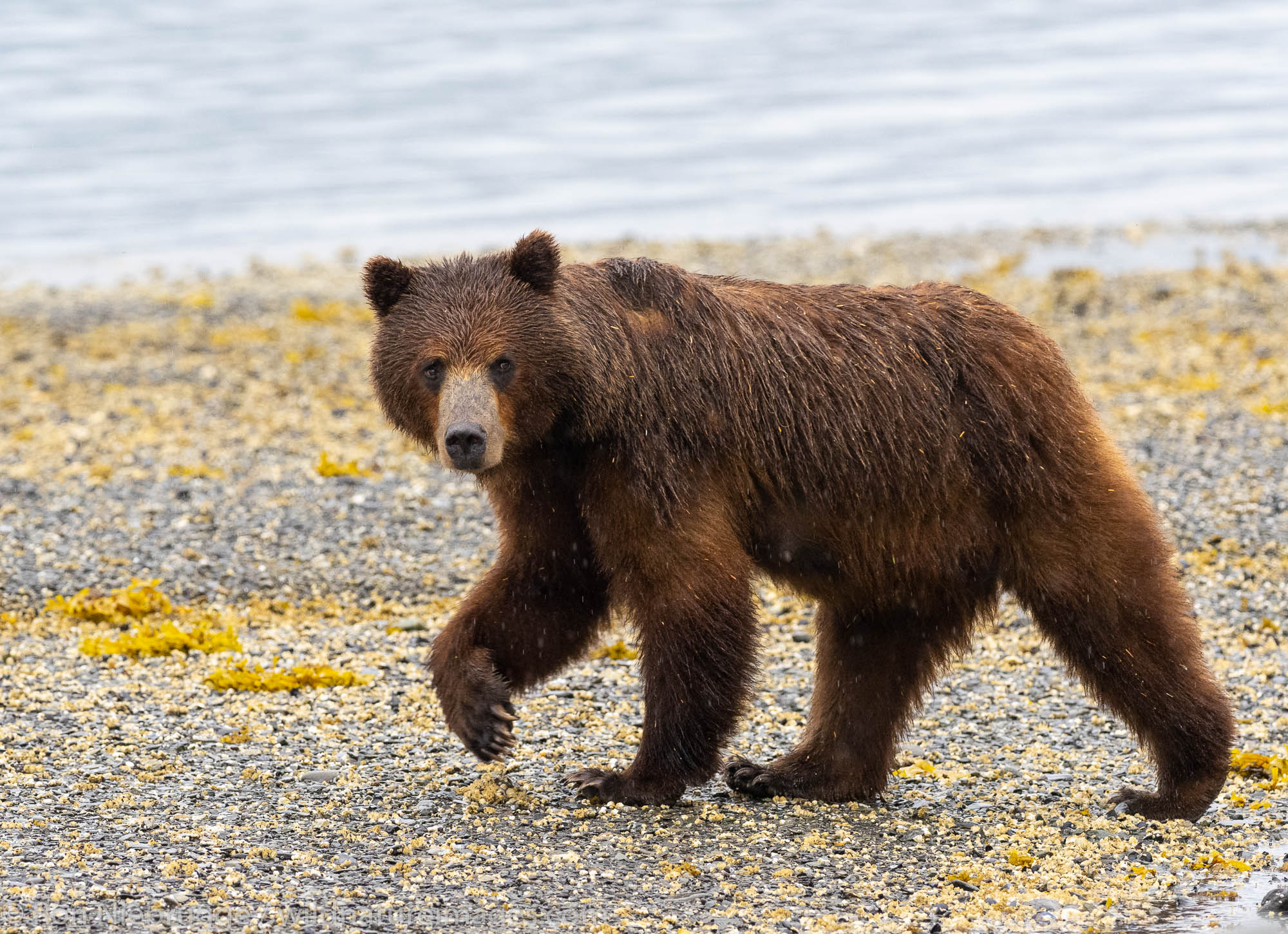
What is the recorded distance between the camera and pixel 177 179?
2200cm

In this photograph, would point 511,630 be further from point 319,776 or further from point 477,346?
point 477,346

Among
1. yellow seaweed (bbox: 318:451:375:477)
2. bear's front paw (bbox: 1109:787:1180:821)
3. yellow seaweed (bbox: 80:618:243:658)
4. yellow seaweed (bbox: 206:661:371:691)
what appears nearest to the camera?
bear's front paw (bbox: 1109:787:1180:821)

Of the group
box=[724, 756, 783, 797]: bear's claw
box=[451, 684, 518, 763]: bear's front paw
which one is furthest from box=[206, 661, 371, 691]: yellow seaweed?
box=[724, 756, 783, 797]: bear's claw

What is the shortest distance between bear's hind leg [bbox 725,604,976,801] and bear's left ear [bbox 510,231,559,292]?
1486mm

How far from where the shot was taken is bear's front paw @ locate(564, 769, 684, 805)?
541cm

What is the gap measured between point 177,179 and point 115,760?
684 inches

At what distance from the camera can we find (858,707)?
5734 millimetres

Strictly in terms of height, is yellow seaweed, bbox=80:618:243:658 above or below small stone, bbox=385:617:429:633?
above

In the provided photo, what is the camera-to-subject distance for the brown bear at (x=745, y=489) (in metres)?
5.15

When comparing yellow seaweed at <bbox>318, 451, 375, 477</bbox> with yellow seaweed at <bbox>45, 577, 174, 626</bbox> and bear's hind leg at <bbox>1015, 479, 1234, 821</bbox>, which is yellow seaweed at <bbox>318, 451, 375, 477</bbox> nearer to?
yellow seaweed at <bbox>45, 577, 174, 626</bbox>

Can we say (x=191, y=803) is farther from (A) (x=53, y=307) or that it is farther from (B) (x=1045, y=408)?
(A) (x=53, y=307)

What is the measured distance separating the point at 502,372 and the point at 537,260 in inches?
14.1

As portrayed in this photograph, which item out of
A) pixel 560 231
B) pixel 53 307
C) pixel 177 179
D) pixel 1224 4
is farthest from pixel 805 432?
pixel 1224 4

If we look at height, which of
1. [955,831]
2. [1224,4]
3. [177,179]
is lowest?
[955,831]
